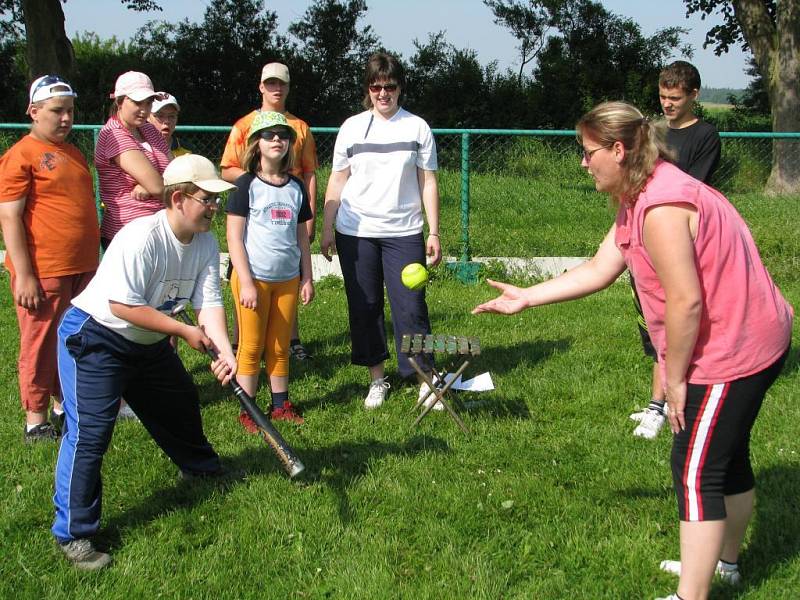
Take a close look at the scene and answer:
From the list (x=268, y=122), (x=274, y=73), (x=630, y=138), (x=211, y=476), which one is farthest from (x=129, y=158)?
(x=630, y=138)

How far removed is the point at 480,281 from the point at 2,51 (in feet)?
65.1

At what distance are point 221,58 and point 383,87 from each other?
18.8 meters

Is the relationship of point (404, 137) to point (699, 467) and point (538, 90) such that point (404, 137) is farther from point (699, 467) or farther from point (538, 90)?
point (538, 90)

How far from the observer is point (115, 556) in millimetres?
3309

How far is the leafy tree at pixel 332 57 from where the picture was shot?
2234 centimetres

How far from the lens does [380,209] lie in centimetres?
491

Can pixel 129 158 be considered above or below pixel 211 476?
above

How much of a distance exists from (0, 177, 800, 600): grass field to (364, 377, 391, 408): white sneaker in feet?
0.24

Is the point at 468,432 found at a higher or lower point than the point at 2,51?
lower

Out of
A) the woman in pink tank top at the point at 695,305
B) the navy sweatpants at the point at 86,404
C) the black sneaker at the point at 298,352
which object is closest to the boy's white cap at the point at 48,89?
the navy sweatpants at the point at 86,404

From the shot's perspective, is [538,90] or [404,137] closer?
[404,137]

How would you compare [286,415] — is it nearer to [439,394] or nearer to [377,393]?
[377,393]

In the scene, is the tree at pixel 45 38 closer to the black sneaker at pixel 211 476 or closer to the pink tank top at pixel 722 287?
the black sneaker at pixel 211 476

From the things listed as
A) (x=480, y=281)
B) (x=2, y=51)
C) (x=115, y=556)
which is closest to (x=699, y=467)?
(x=115, y=556)
